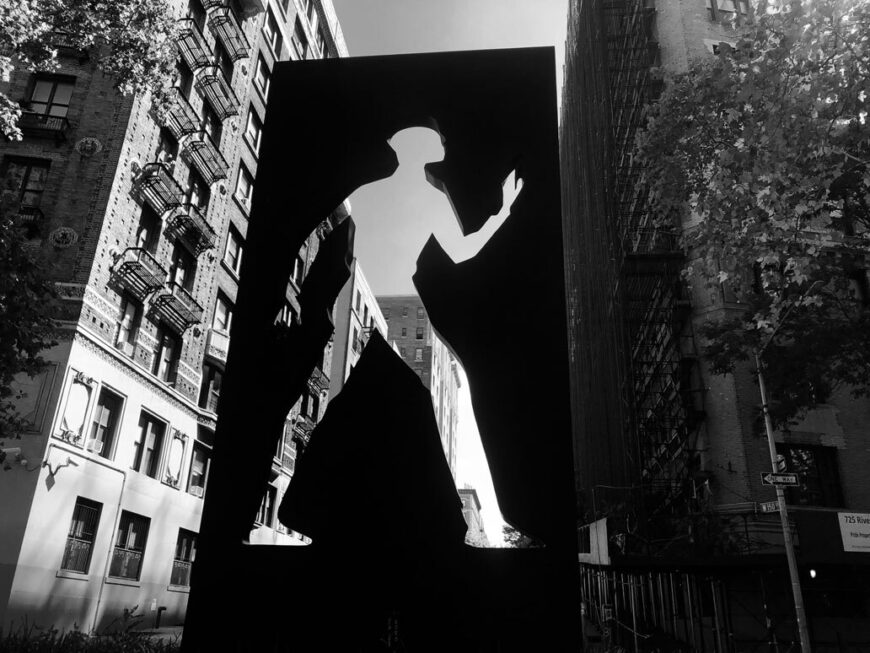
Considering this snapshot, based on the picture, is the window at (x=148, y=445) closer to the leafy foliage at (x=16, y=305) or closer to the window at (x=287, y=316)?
the window at (x=287, y=316)

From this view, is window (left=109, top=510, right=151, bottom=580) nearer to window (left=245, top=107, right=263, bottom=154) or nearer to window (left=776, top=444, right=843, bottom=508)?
window (left=245, top=107, right=263, bottom=154)

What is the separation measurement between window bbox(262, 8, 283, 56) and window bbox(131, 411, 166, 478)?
16988 mm

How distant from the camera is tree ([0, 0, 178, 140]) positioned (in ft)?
41.5

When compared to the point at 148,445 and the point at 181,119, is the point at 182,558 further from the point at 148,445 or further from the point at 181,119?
the point at 181,119

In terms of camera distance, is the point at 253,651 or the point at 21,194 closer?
the point at 253,651

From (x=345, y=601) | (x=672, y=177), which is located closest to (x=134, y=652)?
(x=345, y=601)

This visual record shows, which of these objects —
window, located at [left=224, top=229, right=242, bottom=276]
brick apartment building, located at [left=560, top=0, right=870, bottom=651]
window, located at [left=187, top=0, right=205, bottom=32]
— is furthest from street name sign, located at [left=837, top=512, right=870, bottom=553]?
window, located at [left=187, top=0, right=205, bottom=32]

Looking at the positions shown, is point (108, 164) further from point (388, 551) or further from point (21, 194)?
point (388, 551)

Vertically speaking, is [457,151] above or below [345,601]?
above

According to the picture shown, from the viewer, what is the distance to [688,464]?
76.8 ft

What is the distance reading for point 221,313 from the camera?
2784 centimetres

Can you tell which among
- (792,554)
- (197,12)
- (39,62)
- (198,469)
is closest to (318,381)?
(198,469)

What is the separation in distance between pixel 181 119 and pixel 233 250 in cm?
661

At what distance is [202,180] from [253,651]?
2328 cm
